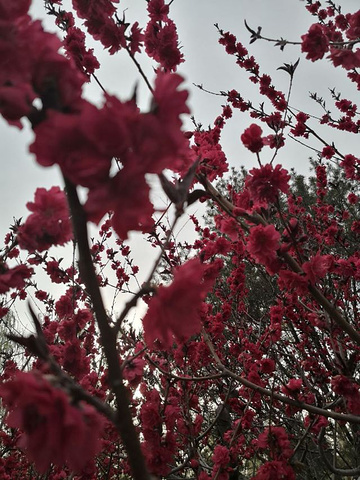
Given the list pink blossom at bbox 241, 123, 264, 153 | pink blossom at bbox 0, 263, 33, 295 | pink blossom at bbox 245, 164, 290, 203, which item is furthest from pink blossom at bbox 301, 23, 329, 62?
pink blossom at bbox 0, 263, 33, 295

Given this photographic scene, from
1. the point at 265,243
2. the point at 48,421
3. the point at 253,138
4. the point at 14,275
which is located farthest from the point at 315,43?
the point at 48,421

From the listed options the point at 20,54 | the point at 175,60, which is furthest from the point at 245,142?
the point at 20,54

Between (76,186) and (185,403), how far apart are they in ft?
7.89

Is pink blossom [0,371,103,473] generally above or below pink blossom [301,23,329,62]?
below

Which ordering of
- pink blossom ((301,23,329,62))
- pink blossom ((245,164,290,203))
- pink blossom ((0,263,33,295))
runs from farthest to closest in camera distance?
pink blossom ((301,23,329,62)) → pink blossom ((245,164,290,203)) → pink blossom ((0,263,33,295))

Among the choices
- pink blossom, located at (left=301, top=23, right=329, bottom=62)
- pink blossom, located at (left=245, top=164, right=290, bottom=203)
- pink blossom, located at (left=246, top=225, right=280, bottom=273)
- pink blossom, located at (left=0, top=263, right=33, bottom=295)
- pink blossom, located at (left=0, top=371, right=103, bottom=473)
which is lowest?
pink blossom, located at (left=0, top=371, right=103, bottom=473)

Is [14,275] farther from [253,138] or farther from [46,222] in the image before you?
[253,138]

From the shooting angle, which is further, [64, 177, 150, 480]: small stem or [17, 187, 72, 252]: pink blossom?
[17, 187, 72, 252]: pink blossom

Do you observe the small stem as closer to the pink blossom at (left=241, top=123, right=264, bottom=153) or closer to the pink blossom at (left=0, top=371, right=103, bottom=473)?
the pink blossom at (left=0, top=371, right=103, bottom=473)

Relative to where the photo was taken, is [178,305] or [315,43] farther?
[315,43]

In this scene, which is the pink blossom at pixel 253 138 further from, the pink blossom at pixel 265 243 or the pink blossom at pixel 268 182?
the pink blossom at pixel 265 243

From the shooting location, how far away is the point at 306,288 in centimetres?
195

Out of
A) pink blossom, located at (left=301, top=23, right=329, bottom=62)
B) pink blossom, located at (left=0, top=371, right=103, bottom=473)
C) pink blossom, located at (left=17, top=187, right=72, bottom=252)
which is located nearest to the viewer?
pink blossom, located at (left=0, top=371, right=103, bottom=473)

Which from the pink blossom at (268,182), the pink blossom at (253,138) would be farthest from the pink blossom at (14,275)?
the pink blossom at (253,138)
